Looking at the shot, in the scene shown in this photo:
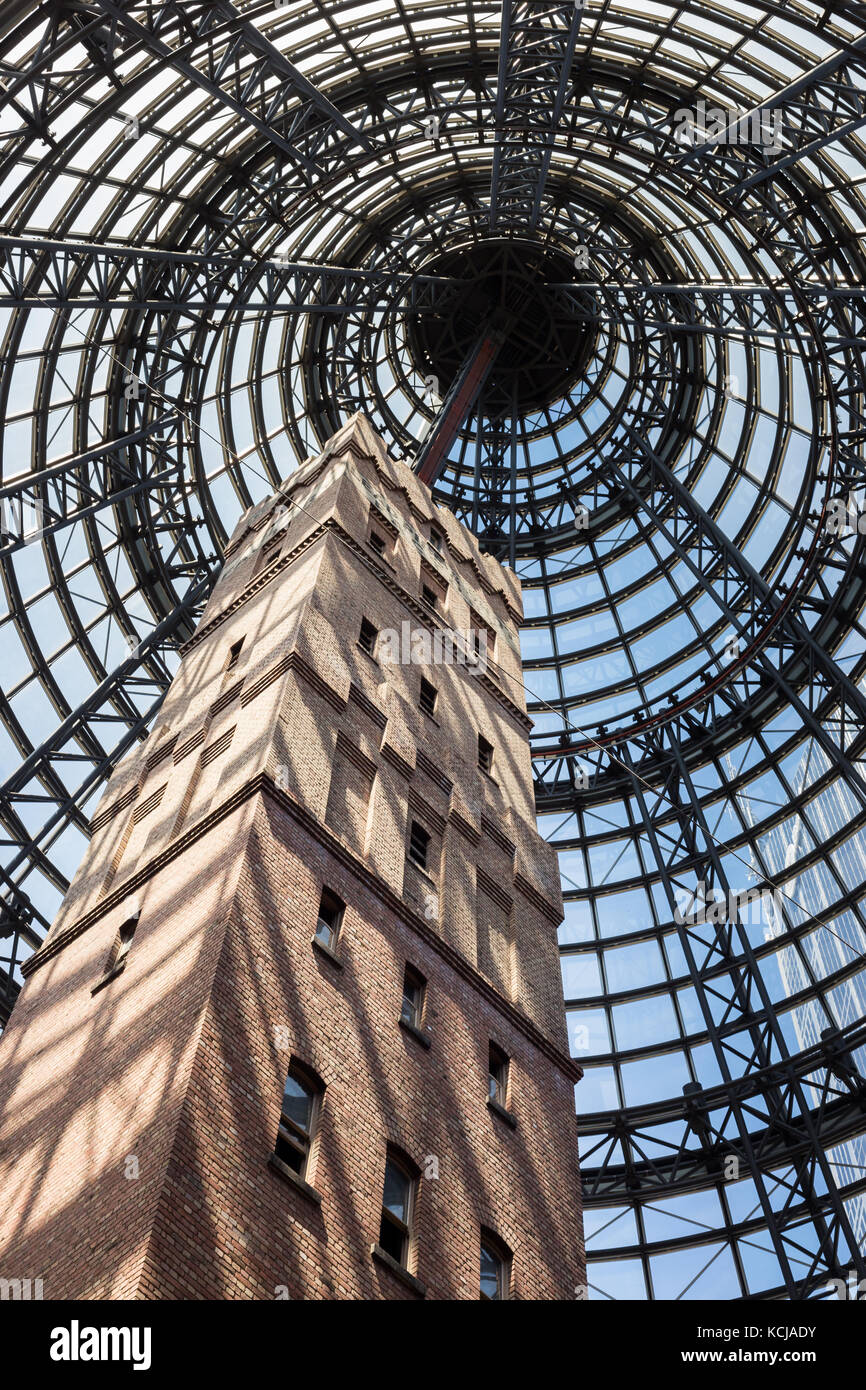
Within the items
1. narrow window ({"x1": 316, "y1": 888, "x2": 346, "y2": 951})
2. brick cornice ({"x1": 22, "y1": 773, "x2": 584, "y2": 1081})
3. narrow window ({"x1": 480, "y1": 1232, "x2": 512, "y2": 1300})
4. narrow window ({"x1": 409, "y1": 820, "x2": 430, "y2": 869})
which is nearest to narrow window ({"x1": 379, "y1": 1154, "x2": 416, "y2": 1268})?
narrow window ({"x1": 480, "y1": 1232, "x2": 512, "y2": 1300})

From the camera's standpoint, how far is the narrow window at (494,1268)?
17219mm

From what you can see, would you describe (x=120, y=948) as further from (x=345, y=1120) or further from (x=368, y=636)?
(x=368, y=636)

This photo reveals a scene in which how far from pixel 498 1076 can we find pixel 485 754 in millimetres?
10101

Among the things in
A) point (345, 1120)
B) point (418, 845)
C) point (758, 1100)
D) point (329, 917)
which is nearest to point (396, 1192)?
point (345, 1120)

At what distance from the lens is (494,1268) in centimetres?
1756

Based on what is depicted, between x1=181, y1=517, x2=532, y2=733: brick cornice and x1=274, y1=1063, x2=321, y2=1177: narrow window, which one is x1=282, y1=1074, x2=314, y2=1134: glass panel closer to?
x1=274, y1=1063, x2=321, y2=1177: narrow window

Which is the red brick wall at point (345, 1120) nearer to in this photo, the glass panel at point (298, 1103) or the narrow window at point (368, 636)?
the glass panel at point (298, 1103)

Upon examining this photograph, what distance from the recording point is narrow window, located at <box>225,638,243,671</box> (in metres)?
27.5

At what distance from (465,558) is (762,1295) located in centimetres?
2105

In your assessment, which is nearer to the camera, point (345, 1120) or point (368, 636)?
point (345, 1120)

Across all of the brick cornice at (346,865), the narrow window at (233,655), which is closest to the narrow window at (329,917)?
the brick cornice at (346,865)

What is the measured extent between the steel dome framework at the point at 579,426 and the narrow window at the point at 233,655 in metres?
6.15

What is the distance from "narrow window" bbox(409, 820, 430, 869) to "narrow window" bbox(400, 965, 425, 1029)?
9.90 ft
